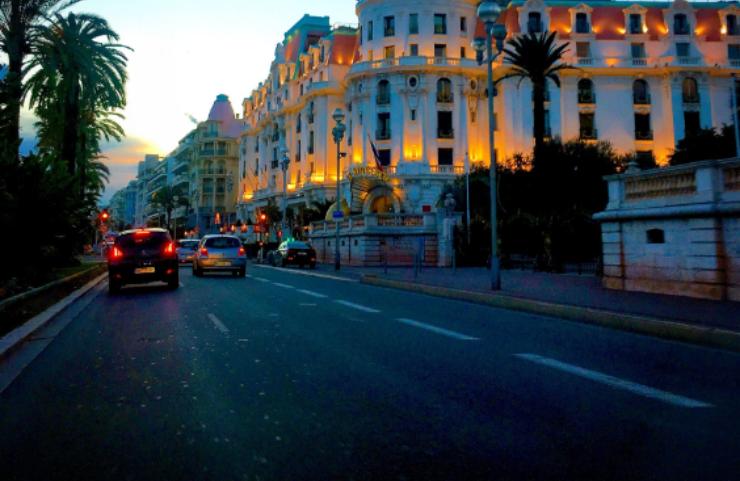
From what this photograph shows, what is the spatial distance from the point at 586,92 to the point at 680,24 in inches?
462

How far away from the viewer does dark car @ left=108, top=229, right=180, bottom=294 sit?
56.6 feet

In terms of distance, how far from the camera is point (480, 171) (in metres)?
52.5

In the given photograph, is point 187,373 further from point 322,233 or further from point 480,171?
point 480,171

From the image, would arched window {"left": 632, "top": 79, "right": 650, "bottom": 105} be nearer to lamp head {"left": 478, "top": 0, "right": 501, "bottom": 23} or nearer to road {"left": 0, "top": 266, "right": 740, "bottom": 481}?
lamp head {"left": 478, "top": 0, "right": 501, "bottom": 23}

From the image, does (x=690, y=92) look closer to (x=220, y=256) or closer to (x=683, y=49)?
(x=683, y=49)

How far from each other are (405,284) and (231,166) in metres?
95.2

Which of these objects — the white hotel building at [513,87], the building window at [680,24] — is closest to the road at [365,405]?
the white hotel building at [513,87]

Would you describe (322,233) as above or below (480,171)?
below

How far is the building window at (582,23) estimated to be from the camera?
59.6 meters

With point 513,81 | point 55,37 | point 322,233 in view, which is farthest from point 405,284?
point 513,81

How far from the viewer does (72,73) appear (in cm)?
2748

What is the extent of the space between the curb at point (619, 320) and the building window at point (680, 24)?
185 ft

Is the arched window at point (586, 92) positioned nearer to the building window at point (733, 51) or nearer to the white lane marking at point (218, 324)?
the building window at point (733, 51)

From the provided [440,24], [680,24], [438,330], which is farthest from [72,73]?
[680,24]
